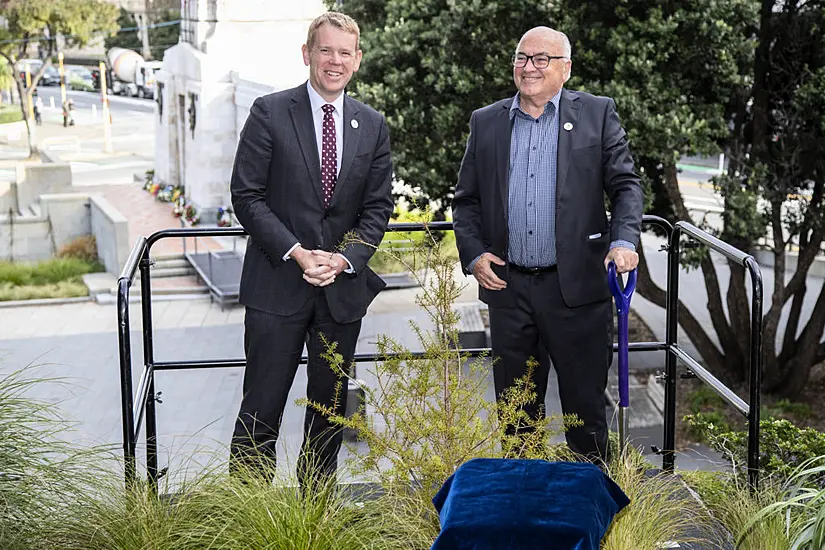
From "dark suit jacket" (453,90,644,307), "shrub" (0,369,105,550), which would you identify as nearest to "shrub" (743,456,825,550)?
"dark suit jacket" (453,90,644,307)

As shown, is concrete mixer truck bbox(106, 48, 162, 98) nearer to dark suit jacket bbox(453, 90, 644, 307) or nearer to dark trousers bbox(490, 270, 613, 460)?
dark suit jacket bbox(453, 90, 644, 307)

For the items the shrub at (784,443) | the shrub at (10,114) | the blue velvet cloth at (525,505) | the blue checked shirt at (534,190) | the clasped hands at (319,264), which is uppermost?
the shrub at (10,114)

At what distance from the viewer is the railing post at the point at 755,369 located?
3.10 metres

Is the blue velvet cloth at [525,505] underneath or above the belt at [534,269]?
underneath

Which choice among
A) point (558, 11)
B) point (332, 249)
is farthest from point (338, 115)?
point (558, 11)

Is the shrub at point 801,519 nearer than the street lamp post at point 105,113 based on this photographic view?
Yes

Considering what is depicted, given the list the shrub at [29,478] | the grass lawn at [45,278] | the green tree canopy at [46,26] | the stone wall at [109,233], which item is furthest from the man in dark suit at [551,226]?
the green tree canopy at [46,26]

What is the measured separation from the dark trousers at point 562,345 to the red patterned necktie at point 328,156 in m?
0.67

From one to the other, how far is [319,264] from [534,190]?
2.49 feet

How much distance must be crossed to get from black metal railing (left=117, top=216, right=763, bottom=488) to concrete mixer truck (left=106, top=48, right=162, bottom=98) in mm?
16206

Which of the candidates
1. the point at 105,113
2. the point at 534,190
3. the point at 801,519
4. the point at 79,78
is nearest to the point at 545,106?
the point at 534,190

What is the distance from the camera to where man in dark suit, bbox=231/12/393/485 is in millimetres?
3459

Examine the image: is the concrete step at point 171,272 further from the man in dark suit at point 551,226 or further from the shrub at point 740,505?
the shrub at point 740,505

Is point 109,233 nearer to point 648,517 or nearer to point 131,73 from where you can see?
point 131,73
